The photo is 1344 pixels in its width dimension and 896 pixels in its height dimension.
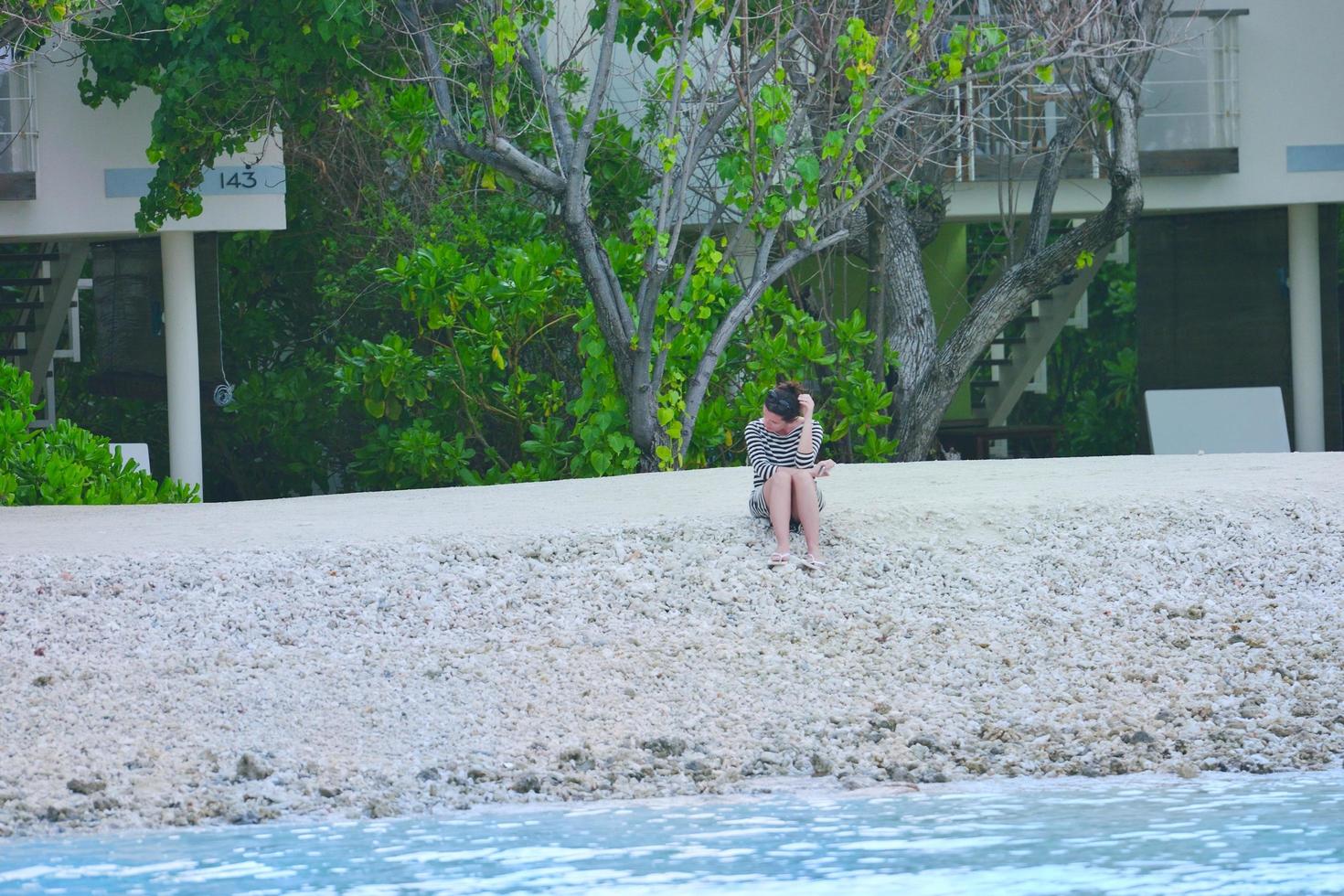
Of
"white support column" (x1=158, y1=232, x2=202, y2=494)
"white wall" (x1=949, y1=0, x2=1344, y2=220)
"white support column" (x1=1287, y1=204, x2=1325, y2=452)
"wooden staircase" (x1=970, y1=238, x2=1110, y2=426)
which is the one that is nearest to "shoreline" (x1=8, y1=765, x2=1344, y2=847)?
"white support column" (x1=158, y1=232, x2=202, y2=494)

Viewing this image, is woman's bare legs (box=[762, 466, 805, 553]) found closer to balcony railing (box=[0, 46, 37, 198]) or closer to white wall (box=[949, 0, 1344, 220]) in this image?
white wall (box=[949, 0, 1344, 220])

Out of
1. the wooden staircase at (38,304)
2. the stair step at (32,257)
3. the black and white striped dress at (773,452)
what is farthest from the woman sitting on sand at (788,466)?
the stair step at (32,257)

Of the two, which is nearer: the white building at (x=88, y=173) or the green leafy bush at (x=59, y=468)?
the green leafy bush at (x=59, y=468)

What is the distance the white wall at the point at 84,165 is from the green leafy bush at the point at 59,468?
55.1 inches

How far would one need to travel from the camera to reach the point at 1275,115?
14.6m

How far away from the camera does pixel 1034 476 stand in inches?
394

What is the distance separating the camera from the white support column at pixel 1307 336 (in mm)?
15469

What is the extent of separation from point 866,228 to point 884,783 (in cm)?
870

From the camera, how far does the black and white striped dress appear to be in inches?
320

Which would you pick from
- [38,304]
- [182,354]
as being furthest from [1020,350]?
[38,304]

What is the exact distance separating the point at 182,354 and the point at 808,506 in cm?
788

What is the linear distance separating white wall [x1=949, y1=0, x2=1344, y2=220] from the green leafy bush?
23.9ft

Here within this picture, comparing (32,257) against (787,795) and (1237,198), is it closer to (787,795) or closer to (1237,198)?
(1237,198)

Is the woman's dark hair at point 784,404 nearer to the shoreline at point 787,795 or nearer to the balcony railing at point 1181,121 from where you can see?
the shoreline at point 787,795
